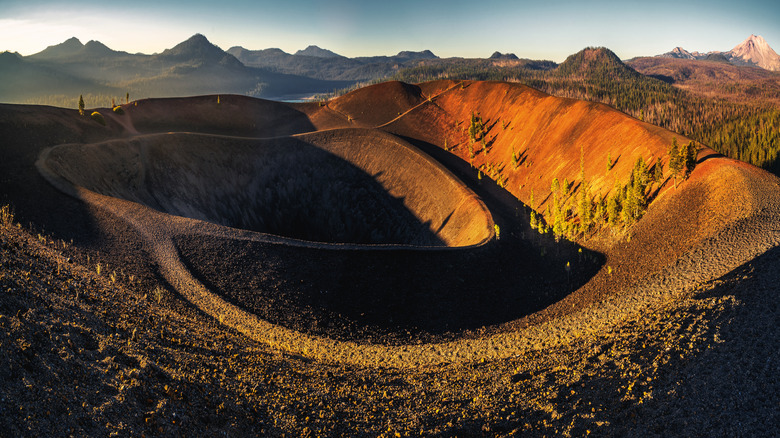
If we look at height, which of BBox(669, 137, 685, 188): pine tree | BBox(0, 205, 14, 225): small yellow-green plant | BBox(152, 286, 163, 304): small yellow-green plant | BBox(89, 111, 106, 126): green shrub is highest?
BBox(89, 111, 106, 126): green shrub

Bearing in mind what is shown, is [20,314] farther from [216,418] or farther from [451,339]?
[451,339]

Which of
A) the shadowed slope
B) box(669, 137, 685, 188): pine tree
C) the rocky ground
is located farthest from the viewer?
the shadowed slope

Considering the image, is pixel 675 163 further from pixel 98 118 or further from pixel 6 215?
pixel 98 118

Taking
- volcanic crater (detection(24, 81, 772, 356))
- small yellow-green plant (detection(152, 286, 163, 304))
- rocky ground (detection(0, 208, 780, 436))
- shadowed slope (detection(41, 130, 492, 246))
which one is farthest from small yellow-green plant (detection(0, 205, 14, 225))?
shadowed slope (detection(41, 130, 492, 246))

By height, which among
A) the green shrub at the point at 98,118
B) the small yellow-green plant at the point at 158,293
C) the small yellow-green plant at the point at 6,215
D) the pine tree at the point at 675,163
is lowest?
the small yellow-green plant at the point at 158,293

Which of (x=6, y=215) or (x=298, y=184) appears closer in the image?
(x=6, y=215)

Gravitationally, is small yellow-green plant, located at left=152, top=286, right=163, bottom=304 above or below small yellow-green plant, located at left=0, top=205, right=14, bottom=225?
below

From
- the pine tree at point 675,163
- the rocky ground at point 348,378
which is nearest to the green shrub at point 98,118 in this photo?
the rocky ground at point 348,378

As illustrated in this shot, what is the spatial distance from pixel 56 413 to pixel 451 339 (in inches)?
942

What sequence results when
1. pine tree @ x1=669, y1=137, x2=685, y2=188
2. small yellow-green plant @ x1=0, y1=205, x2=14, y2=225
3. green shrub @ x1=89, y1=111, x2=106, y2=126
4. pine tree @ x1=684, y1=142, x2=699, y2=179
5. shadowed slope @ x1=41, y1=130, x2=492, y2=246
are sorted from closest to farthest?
small yellow-green plant @ x1=0, y1=205, x2=14, y2=225
pine tree @ x1=669, y1=137, x2=685, y2=188
pine tree @ x1=684, y1=142, x2=699, y2=179
shadowed slope @ x1=41, y1=130, x2=492, y2=246
green shrub @ x1=89, y1=111, x2=106, y2=126

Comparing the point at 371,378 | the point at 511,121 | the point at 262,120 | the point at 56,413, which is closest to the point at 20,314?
the point at 56,413

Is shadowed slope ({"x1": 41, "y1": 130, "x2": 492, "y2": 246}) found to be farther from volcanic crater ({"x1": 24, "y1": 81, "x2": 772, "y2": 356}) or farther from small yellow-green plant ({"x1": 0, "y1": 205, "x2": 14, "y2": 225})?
small yellow-green plant ({"x1": 0, "y1": 205, "x2": 14, "y2": 225})

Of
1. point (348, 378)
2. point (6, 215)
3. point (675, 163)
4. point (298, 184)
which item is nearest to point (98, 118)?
point (298, 184)

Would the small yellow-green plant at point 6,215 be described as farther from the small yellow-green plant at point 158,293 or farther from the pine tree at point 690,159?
the pine tree at point 690,159
